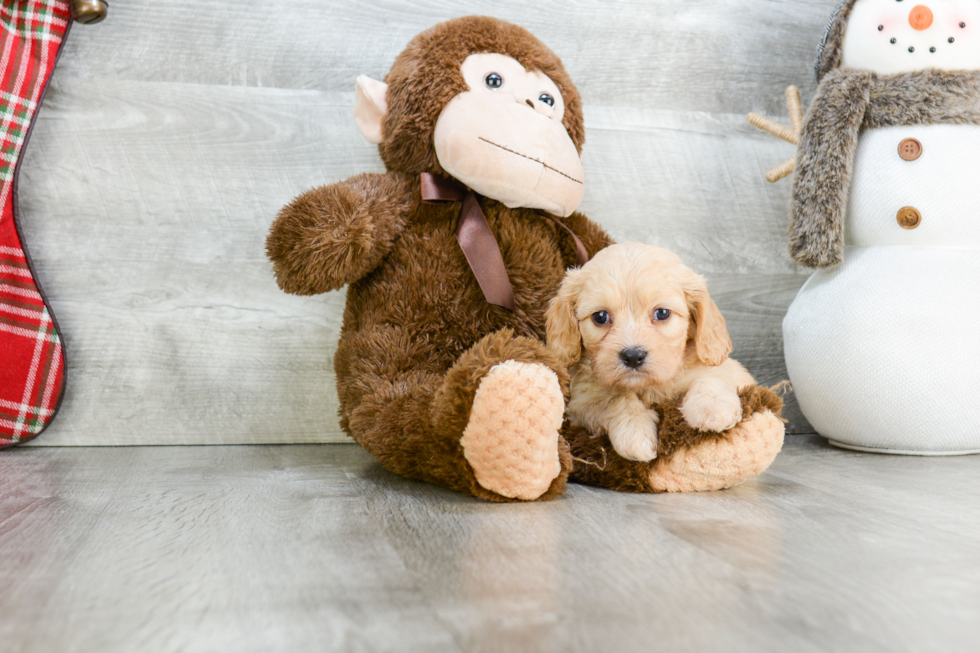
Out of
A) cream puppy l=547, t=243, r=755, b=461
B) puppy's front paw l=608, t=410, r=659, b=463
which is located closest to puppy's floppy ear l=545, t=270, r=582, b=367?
cream puppy l=547, t=243, r=755, b=461

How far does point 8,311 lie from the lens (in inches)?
45.0

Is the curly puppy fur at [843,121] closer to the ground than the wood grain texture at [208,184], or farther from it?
farther from it

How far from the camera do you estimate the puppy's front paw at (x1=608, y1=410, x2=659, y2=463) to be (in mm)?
888

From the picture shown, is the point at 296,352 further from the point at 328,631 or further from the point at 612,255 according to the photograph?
the point at 328,631

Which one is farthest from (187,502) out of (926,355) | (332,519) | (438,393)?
(926,355)

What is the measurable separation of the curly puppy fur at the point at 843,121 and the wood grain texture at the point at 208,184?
1.08 ft

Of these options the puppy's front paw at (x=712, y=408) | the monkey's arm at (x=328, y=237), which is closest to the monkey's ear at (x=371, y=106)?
the monkey's arm at (x=328, y=237)

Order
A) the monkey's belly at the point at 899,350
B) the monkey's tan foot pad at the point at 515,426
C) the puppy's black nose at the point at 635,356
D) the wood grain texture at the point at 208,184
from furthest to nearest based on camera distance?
the wood grain texture at the point at 208,184
the monkey's belly at the point at 899,350
the puppy's black nose at the point at 635,356
the monkey's tan foot pad at the point at 515,426

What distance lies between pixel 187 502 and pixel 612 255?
608mm

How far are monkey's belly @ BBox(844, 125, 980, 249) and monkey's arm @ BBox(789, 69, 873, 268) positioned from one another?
0.04m

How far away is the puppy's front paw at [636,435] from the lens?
2.91 ft

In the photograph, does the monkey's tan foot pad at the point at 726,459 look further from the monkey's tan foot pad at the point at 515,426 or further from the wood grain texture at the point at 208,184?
the wood grain texture at the point at 208,184

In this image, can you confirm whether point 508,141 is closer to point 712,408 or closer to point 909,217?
point 712,408

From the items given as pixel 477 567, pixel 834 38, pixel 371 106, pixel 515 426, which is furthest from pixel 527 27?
pixel 477 567
